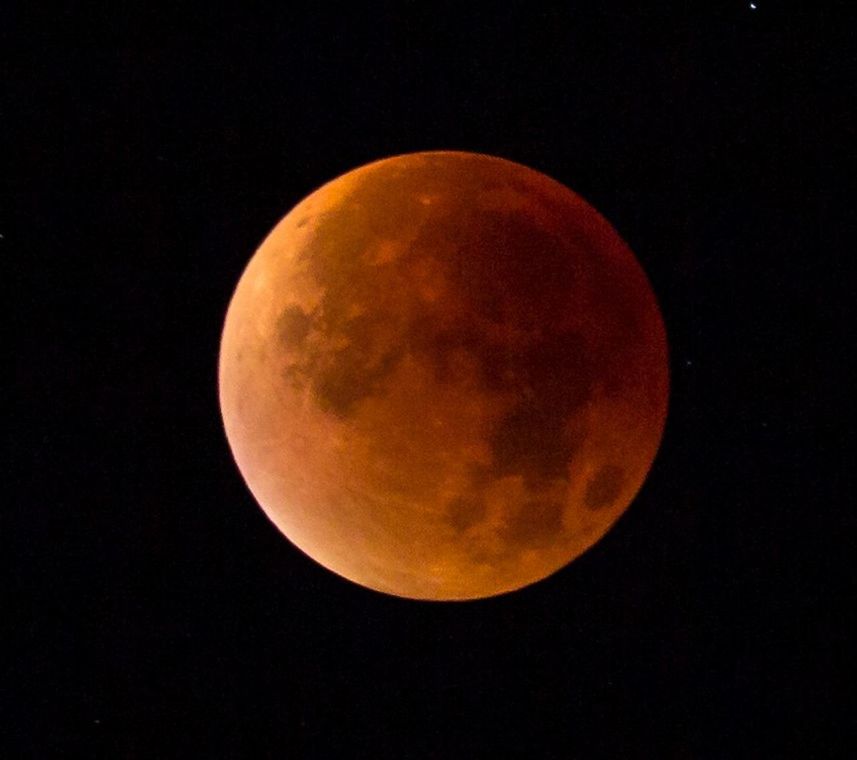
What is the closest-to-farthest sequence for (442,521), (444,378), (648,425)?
(444,378)
(442,521)
(648,425)

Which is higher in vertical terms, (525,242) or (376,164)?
(376,164)

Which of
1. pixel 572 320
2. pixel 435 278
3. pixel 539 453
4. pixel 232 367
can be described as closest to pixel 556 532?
pixel 539 453

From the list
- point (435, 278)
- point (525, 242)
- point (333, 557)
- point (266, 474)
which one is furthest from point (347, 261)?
point (333, 557)

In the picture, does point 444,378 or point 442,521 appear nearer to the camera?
point 444,378

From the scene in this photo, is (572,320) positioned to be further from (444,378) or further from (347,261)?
(347,261)

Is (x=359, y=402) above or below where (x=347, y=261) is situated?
below

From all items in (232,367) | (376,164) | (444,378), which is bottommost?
(444,378)

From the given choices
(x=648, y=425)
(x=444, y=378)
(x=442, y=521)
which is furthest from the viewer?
(x=648, y=425)

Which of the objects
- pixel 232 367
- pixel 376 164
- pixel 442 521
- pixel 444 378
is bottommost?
pixel 442 521

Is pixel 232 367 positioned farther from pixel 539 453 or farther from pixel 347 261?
pixel 539 453
